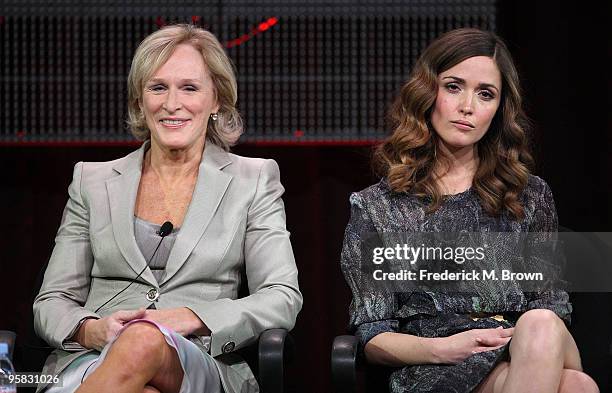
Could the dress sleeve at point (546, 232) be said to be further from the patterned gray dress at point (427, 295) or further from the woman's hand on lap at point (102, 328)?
the woman's hand on lap at point (102, 328)

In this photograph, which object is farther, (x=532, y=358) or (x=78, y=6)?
(x=78, y=6)

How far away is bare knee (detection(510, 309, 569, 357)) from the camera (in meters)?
2.63

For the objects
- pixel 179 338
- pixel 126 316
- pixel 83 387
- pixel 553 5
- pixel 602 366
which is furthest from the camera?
pixel 553 5

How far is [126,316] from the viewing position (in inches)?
116

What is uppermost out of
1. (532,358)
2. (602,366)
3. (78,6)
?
(78,6)

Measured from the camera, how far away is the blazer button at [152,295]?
10.4ft

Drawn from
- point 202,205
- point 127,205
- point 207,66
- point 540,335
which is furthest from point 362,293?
point 207,66

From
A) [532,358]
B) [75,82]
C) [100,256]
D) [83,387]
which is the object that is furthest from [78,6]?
[532,358]

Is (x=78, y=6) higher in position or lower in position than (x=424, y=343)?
higher

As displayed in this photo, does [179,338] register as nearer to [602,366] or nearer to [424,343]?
[424,343]

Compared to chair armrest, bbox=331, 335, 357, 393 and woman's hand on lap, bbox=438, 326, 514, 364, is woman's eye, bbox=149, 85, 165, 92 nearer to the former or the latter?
chair armrest, bbox=331, 335, 357, 393

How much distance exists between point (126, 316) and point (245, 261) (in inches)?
18.8

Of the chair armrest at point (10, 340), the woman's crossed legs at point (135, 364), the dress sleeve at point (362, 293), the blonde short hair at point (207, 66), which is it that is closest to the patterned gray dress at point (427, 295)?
the dress sleeve at point (362, 293)

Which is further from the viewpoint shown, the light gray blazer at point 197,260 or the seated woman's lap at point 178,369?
the light gray blazer at point 197,260
